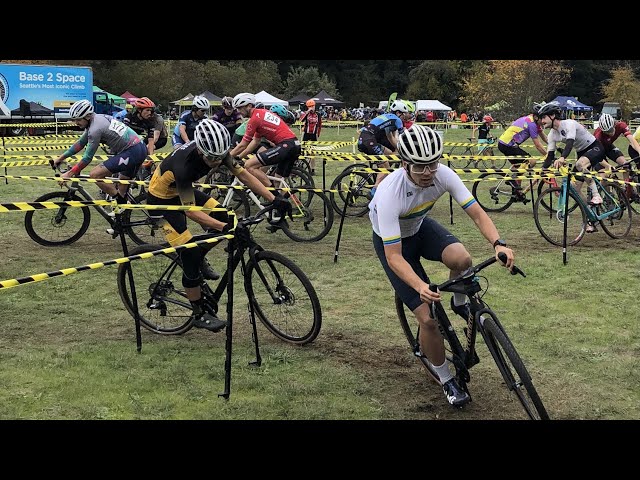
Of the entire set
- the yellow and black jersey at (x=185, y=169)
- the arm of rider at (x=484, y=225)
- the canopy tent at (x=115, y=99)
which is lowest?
the arm of rider at (x=484, y=225)

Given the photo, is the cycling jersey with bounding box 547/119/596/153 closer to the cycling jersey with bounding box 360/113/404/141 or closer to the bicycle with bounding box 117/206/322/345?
the cycling jersey with bounding box 360/113/404/141

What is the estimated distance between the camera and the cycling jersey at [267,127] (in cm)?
1076

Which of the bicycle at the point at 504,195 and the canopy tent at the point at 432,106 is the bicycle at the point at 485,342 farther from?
the canopy tent at the point at 432,106

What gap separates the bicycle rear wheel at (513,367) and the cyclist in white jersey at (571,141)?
695 cm

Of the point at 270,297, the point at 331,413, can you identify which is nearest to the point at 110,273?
the point at 270,297

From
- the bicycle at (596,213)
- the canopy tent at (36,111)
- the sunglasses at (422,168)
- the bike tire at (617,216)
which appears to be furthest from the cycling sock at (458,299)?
the canopy tent at (36,111)

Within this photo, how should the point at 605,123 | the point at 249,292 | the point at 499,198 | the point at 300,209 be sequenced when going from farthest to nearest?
1. the point at 499,198
2. the point at 605,123
3. the point at 300,209
4. the point at 249,292

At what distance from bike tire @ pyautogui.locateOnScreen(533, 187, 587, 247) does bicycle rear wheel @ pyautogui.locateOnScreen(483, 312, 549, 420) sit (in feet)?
20.1

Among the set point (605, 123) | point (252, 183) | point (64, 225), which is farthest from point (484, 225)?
point (605, 123)

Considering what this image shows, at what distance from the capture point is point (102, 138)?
32.5 ft

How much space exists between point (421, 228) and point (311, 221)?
19.8ft

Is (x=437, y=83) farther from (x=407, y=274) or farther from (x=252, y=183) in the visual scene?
(x=407, y=274)

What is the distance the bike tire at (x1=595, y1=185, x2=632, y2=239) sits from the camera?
33.6 ft

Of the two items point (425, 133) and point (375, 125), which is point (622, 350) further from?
point (375, 125)
